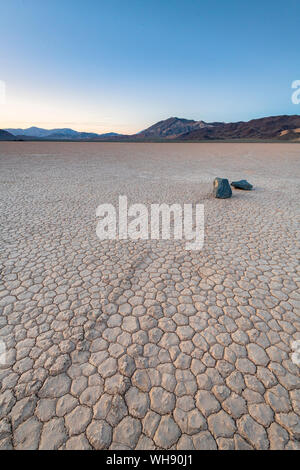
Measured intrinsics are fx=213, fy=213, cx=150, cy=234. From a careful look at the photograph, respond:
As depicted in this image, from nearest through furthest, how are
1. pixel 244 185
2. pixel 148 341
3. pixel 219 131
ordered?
pixel 148 341 < pixel 244 185 < pixel 219 131

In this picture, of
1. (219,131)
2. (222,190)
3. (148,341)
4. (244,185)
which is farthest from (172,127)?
(148,341)

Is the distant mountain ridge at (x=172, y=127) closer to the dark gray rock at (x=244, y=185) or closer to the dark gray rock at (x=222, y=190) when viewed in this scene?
the dark gray rock at (x=244, y=185)

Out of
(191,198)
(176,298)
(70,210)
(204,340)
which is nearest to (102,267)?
(176,298)

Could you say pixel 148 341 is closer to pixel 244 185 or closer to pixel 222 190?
pixel 222 190

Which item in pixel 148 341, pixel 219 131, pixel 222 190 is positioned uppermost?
pixel 219 131

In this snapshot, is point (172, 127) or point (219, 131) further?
point (172, 127)

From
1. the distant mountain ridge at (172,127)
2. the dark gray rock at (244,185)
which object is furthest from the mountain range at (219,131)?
the dark gray rock at (244,185)

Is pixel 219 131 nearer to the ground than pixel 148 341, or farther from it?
farther from it

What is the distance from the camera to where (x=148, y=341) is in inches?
91.1

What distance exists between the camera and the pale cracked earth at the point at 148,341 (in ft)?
5.38

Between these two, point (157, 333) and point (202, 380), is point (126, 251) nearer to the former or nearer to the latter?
point (157, 333)

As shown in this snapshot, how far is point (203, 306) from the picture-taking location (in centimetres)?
278
